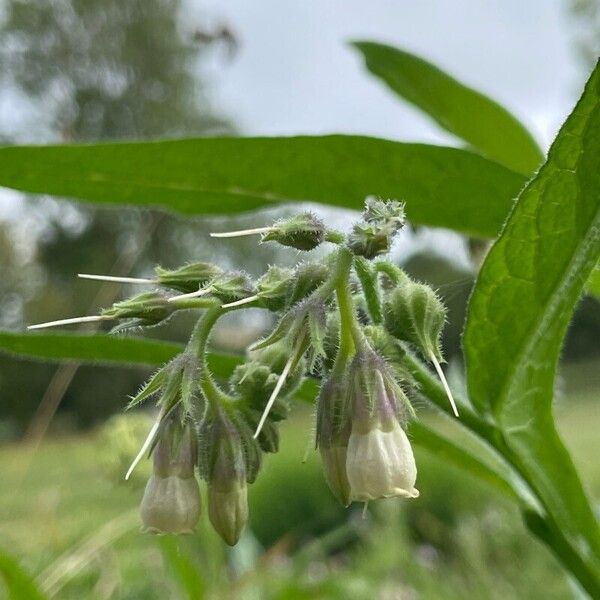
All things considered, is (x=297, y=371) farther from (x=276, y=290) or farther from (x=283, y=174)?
(x=283, y=174)

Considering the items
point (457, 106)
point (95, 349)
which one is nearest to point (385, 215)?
point (95, 349)

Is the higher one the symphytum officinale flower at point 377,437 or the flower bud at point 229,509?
the symphytum officinale flower at point 377,437

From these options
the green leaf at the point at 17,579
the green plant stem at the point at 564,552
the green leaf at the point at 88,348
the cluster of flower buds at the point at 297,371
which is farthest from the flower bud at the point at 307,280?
the green leaf at the point at 17,579

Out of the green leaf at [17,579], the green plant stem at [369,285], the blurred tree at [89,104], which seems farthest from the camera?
the blurred tree at [89,104]

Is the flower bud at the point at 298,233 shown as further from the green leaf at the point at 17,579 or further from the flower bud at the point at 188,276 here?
the green leaf at the point at 17,579

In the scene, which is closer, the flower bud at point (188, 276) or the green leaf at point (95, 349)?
the flower bud at point (188, 276)

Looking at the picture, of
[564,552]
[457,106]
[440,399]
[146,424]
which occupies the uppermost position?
[457,106]

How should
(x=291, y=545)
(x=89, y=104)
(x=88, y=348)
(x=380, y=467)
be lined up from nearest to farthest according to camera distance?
(x=380, y=467)
(x=88, y=348)
(x=291, y=545)
(x=89, y=104)

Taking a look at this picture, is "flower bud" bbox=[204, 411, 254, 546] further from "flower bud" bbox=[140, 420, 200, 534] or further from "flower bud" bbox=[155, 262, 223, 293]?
"flower bud" bbox=[155, 262, 223, 293]

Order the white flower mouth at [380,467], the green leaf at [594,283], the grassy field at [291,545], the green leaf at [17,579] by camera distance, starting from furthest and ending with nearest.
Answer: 1. the grassy field at [291,545]
2. the green leaf at [17,579]
3. the green leaf at [594,283]
4. the white flower mouth at [380,467]

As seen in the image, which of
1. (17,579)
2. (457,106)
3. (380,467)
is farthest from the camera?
(457,106)
